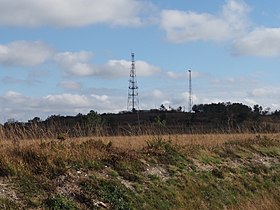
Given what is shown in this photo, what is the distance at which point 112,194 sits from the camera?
448 inches

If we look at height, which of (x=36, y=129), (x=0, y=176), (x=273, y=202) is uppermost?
(x=36, y=129)

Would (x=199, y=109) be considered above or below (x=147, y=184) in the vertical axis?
above

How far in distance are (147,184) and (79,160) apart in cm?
177

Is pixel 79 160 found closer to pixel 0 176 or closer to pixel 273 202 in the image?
pixel 0 176

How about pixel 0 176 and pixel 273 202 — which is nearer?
pixel 0 176

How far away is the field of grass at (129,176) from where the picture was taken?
10594 millimetres

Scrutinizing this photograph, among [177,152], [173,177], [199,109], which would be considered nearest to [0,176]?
[173,177]

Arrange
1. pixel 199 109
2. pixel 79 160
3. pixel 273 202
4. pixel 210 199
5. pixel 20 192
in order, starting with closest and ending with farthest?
pixel 20 192 < pixel 79 160 < pixel 210 199 < pixel 273 202 < pixel 199 109

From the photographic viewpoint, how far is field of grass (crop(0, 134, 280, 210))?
10594 millimetres

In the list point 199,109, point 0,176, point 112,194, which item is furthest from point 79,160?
point 199,109

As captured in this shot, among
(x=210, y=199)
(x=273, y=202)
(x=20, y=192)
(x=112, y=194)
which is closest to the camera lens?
(x=20, y=192)

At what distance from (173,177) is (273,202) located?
125 inches

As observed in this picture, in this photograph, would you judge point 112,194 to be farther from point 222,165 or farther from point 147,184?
point 222,165

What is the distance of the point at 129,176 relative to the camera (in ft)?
41.8
